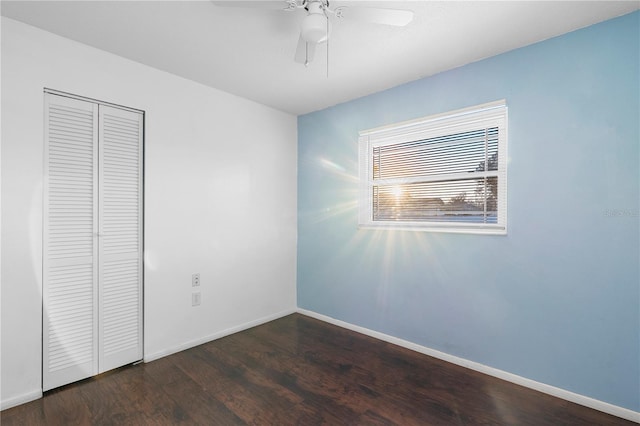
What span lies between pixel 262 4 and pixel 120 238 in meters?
2.07

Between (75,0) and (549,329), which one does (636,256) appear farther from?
(75,0)

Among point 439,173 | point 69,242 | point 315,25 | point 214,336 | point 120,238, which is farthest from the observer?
Answer: point 214,336

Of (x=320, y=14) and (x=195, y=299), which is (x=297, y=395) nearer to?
(x=195, y=299)

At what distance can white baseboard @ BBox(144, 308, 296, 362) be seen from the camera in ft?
8.87

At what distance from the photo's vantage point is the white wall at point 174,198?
2.03 m

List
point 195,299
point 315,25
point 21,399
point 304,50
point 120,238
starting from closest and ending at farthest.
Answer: point 315,25, point 304,50, point 21,399, point 120,238, point 195,299

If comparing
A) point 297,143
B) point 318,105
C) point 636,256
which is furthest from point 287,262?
point 636,256

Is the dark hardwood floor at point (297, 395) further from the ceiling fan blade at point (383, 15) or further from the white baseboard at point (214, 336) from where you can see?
the ceiling fan blade at point (383, 15)

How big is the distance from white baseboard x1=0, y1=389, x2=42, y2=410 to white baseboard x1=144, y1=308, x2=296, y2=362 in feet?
2.28

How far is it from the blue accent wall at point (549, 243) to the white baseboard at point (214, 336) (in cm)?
134

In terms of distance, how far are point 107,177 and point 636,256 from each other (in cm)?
373

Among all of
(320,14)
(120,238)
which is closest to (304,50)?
(320,14)

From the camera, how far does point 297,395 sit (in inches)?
85.7

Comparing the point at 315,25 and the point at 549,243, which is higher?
the point at 315,25
